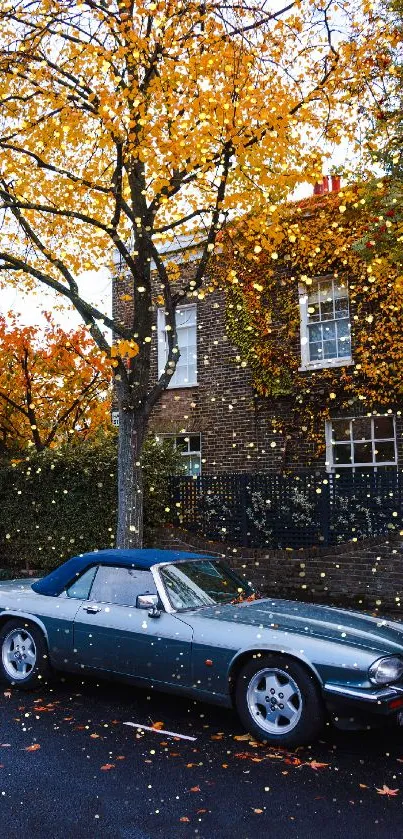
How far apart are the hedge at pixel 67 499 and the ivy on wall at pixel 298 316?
340 centimetres

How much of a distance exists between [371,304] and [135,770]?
11542 mm

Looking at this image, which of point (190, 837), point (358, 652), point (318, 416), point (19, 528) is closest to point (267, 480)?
point (318, 416)

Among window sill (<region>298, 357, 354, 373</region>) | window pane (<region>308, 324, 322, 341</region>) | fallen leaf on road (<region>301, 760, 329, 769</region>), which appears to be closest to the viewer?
fallen leaf on road (<region>301, 760, 329, 769</region>)

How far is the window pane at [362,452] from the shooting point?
14.5 metres

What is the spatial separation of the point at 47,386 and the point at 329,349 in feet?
23.1

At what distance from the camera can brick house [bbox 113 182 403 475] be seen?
14.5m

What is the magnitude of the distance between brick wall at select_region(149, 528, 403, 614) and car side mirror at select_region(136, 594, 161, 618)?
17.8ft

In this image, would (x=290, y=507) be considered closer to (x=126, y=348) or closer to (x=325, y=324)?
(x=126, y=348)

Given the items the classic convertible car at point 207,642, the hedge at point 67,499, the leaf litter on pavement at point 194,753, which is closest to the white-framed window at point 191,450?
the hedge at point 67,499

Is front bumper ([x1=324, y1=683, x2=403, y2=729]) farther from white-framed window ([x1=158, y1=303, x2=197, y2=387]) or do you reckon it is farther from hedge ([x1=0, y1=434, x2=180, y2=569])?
white-framed window ([x1=158, y1=303, x2=197, y2=387])

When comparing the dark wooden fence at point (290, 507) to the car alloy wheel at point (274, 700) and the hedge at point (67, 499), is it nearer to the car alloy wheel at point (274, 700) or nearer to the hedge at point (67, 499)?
the hedge at point (67, 499)

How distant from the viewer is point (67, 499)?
13.1 metres

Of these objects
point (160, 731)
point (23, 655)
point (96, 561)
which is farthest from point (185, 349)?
point (160, 731)

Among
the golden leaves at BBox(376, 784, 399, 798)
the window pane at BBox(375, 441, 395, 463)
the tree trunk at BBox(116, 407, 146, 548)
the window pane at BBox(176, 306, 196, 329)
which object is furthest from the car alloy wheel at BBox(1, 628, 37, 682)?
the window pane at BBox(176, 306, 196, 329)
